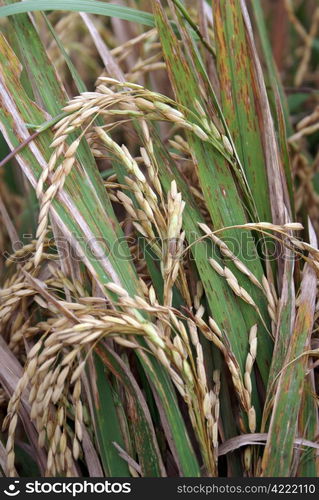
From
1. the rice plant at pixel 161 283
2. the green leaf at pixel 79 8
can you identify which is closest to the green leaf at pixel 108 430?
the rice plant at pixel 161 283

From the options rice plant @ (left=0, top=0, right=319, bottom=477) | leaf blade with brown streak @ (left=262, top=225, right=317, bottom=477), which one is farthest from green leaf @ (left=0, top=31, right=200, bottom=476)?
leaf blade with brown streak @ (left=262, top=225, right=317, bottom=477)

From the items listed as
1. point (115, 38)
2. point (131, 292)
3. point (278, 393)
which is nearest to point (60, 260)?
point (131, 292)

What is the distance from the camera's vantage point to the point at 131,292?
2.81ft

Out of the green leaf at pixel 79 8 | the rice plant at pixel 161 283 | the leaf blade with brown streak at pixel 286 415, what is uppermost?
the green leaf at pixel 79 8

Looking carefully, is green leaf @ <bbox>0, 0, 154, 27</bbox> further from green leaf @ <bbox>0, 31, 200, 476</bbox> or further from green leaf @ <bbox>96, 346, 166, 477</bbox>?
green leaf @ <bbox>96, 346, 166, 477</bbox>

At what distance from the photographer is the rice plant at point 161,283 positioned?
83cm

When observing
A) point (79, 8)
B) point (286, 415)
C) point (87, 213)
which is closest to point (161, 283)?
point (87, 213)

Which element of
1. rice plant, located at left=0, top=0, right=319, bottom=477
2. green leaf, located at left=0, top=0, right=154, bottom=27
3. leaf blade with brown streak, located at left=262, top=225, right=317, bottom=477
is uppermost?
green leaf, located at left=0, top=0, right=154, bottom=27

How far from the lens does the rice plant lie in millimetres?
826

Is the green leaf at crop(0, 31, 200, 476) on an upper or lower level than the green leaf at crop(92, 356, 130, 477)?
upper

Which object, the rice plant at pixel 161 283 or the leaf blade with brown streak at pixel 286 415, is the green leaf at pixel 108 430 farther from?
the leaf blade with brown streak at pixel 286 415

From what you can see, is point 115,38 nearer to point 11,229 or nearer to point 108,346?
point 11,229

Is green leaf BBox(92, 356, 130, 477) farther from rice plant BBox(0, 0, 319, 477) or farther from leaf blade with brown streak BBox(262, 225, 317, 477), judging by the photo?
leaf blade with brown streak BBox(262, 225, 317, 477)

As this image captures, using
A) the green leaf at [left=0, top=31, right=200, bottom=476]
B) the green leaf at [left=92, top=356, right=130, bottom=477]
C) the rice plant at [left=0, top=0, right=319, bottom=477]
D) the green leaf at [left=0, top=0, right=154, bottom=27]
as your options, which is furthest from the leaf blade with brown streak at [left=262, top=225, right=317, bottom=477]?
the green leaf at [left=0, top=0, right=154, bottom=27]
